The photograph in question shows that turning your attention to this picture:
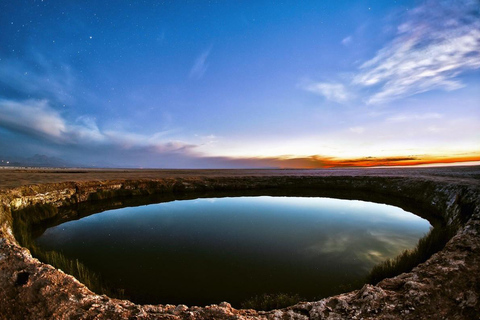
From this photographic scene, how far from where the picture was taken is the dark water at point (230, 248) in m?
6.02

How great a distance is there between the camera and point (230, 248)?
881 cm

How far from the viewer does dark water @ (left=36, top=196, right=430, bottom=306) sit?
6.02 m

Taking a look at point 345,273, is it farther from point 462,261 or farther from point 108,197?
point 108,197

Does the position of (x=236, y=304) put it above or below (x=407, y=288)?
below

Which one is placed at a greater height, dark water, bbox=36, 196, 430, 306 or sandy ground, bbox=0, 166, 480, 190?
sandy ground, bbox=0, 166, 480, 190

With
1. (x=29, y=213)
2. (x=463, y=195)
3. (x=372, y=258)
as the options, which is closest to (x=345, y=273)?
(x=372, y=258)

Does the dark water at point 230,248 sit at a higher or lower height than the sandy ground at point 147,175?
lower

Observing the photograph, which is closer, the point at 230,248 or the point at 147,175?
the point at 230,248

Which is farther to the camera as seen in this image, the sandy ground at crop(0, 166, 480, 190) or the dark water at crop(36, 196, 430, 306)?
the sandy ground at crop(0, 166, 480, 190)

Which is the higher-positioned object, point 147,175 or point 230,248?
point 147,175

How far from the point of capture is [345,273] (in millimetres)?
6801

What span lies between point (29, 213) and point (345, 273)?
18558 millimetres

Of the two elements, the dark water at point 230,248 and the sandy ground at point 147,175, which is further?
the sandy ground at point 147,175

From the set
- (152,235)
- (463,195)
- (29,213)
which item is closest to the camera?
(152,235)
